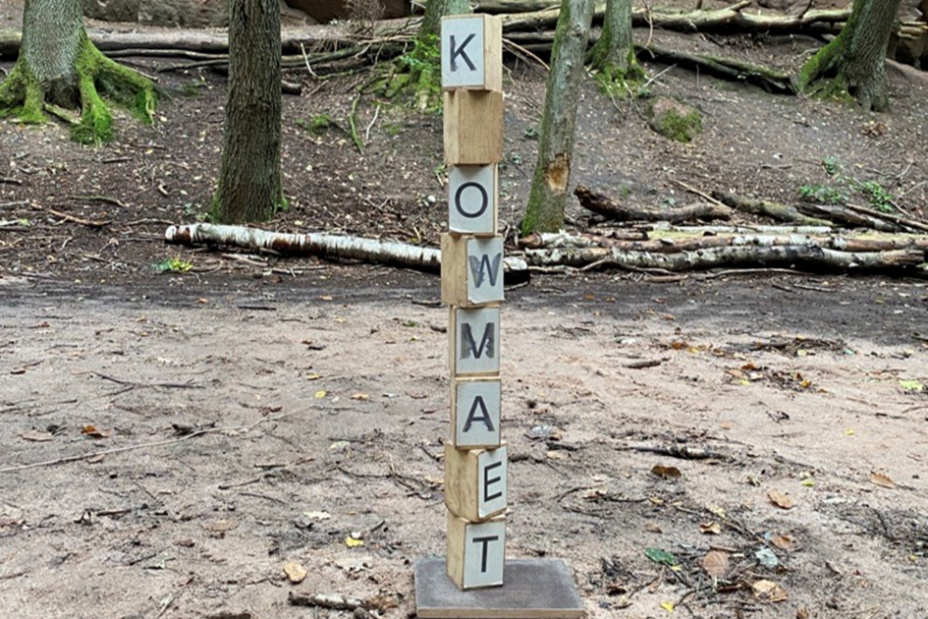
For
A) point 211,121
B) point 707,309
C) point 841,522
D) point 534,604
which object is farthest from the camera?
point 211,121

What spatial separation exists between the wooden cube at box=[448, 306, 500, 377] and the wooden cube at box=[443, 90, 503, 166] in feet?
1.60

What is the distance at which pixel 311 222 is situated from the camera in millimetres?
10445

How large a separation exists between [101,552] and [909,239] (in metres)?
9.54

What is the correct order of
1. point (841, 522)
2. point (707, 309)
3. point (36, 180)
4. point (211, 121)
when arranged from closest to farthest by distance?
1. point (841, 522)
2. point (707, 309)
3. point (36, 180)
4. point (211, 121)

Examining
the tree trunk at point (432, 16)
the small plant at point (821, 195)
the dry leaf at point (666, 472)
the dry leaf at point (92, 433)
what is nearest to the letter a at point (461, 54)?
the dry leaf at point (666, 472)

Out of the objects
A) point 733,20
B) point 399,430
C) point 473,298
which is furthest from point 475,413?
point 733,20

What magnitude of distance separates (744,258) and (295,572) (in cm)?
763

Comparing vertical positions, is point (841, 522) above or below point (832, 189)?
below

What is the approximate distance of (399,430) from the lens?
4.45 m

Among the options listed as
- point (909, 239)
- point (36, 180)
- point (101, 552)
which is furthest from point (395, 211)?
point (101, 552)

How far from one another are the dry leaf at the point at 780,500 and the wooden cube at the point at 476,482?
4.53 ft

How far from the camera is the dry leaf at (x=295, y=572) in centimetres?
298

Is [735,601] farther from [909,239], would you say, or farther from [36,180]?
[36,180]

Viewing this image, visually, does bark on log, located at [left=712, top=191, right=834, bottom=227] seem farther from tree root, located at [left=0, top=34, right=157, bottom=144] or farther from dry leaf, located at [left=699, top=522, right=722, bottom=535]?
dry leaf, located at [left=699, top=522, right=722, bottom=535]
